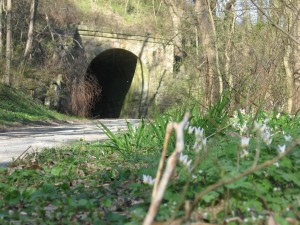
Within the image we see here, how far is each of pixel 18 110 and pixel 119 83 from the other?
1392 centimetres

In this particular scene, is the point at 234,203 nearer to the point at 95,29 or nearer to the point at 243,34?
the point at 243,34

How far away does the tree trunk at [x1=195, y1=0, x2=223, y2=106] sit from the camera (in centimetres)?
805

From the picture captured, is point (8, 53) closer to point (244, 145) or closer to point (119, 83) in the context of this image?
point (119, 83)

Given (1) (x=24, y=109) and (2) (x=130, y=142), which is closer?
(2) (x=130, y=142)

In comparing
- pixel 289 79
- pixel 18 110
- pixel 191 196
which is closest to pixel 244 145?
pixel 191 196

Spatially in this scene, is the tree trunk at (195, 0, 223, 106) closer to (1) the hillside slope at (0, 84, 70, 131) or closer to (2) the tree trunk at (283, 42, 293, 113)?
(2) the tree trunk at (283, 42, 293, 113)

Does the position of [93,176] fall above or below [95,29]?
below

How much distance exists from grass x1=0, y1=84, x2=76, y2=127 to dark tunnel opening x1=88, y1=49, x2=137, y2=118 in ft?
32.3

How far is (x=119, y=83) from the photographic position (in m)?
31.3

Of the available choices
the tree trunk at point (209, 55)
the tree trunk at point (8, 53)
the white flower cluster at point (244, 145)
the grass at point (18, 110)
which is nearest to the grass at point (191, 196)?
the white flower cluster at point (244, 145)

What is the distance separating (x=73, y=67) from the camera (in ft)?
82.4

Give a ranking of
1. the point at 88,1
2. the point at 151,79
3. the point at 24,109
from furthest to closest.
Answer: the point at 88,1 < the point at 151,79 < the point at 24,109

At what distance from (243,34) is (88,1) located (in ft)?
70.7

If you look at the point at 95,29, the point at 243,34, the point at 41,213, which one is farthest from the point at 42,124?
the point at 41,213
